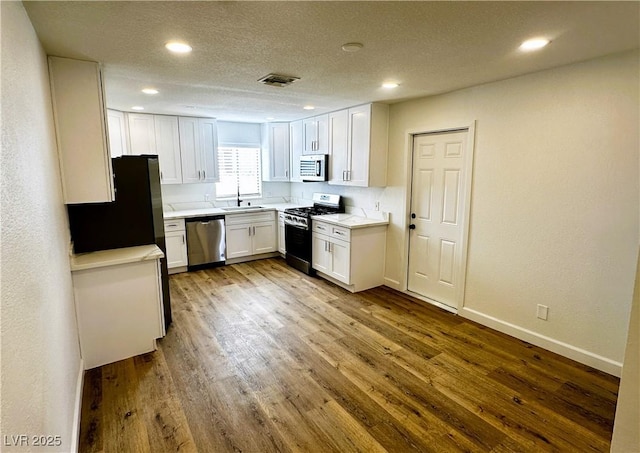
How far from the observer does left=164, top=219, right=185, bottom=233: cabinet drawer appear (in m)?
4.89

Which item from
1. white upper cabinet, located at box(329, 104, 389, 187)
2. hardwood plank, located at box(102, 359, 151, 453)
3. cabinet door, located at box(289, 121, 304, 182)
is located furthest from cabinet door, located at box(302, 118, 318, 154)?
hardwood plank, located at box(102, 359, 151, 453)

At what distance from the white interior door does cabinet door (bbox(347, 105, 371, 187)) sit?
591 millimetres

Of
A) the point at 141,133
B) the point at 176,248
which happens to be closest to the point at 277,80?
the point at 141,133

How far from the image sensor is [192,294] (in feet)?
14.2

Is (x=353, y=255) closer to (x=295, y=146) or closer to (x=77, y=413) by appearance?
(x=295, y=146)

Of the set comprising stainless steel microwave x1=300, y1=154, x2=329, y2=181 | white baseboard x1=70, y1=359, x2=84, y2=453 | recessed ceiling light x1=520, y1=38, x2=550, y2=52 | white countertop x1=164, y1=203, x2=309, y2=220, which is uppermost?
recessed ceiling light x1=520, y1=38, x2=550, y2=52

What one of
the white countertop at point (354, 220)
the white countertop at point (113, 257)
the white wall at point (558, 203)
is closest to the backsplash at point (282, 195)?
the white countertop at point (354, 220)

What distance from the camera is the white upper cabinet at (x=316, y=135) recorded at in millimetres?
5008

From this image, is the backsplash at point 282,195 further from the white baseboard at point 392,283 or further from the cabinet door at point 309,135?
the white baseboard at point 392,283

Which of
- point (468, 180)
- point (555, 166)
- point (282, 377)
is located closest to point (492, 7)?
point (555, 166)

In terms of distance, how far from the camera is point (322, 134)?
16.6 ft

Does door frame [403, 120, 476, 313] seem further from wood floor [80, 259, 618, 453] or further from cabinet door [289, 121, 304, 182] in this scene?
cabinet door [289, 121, 304, 182]

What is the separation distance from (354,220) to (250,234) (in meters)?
2.00

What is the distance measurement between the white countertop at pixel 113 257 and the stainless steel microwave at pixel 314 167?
264 cm
